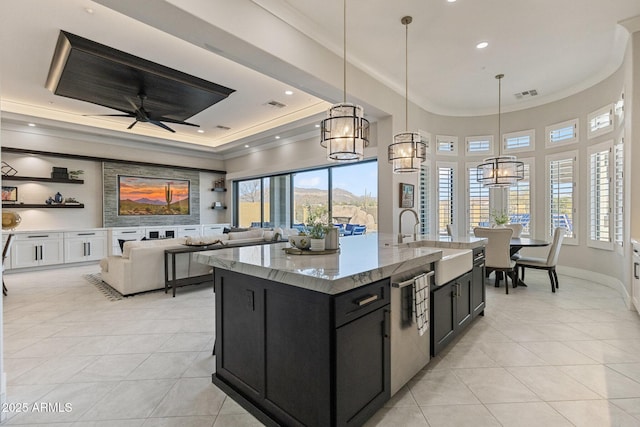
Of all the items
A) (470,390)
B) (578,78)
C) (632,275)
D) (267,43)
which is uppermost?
(578,78)

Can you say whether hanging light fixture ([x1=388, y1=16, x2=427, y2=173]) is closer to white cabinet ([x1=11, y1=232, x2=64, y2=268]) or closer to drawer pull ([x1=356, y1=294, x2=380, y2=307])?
drawer pull ([x1=356, y1=294, x2=380, y2=307])

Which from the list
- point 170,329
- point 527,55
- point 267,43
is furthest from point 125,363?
point 527,55

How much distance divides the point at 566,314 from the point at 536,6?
12.2 feet

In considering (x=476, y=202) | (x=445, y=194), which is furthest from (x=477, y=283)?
(x=476, y=202)

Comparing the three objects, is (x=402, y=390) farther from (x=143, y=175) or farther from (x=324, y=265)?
(x=143, y=175)

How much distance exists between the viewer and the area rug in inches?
181

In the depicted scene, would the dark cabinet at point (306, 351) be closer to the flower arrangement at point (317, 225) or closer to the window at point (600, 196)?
the flower arrangement at point (317, 225)

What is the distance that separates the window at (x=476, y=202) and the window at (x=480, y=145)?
0.38 m

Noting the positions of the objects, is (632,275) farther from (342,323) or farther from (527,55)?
(342,323)

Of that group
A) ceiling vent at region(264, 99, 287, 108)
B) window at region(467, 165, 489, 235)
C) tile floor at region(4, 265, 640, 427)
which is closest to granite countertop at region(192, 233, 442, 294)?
tile floor at region(4, 265, 640, 427)

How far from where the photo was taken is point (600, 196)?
5.25 meters

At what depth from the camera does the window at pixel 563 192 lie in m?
5.86

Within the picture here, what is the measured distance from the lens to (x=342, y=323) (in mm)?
1604

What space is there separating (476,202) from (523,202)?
910 mm
